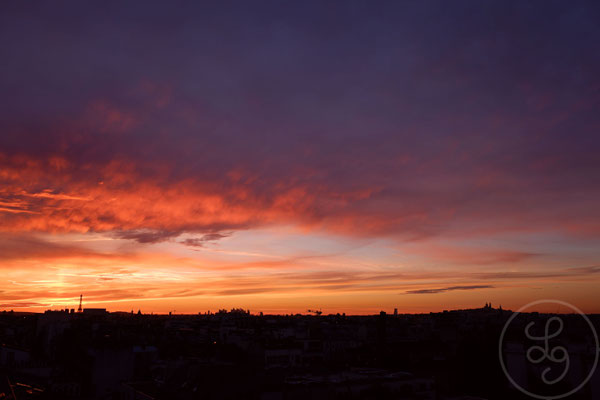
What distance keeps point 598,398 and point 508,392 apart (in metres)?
13.4

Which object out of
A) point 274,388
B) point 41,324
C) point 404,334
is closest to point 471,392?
point 274,388

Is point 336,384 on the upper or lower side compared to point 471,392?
upper

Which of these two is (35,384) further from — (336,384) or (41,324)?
(41,324)

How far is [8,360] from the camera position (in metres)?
67.0

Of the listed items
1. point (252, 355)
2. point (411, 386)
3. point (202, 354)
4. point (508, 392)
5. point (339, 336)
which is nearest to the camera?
point (411, 386)

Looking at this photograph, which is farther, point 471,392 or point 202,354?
point 202,354

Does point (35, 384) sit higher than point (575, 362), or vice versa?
point (575, 362)

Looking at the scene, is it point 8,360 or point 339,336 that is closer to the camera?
point 8,360

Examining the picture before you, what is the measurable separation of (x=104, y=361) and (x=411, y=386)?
34.3 metres

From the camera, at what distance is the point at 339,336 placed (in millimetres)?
101250

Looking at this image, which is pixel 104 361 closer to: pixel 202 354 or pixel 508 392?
pixel 202 354

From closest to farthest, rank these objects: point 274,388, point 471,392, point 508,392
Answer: point 274,388 < point 508,392 < point 471,392

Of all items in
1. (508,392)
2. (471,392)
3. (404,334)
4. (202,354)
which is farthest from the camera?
(404,334)

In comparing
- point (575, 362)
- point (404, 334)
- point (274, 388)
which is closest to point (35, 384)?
point (274, 388)
